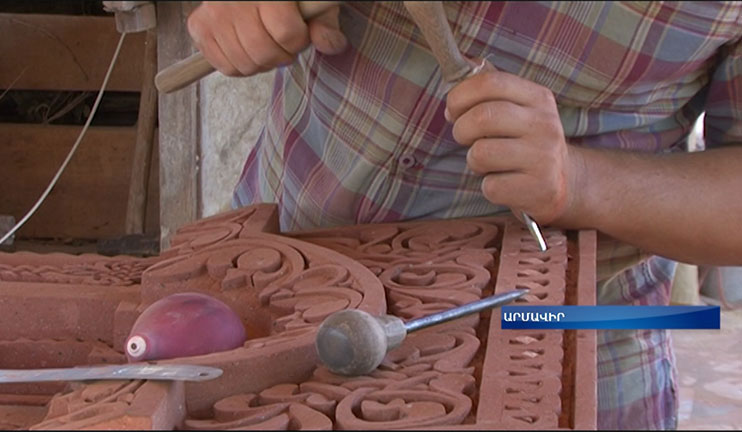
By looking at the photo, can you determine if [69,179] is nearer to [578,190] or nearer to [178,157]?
[178,157]

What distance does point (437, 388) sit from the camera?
1.00 m

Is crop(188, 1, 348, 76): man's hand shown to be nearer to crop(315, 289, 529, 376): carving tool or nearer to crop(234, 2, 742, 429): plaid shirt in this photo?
crop(234, 2, 742, 429): plaid shirt

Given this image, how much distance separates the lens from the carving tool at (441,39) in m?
1.06

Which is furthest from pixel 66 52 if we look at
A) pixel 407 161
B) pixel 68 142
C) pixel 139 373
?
pixel 139 373

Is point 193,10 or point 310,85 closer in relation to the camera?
point 193,10

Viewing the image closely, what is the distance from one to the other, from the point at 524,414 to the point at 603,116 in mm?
606

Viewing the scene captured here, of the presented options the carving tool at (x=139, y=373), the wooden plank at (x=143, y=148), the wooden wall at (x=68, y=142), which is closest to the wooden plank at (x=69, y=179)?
the wooden wall at (x=68, y=142)

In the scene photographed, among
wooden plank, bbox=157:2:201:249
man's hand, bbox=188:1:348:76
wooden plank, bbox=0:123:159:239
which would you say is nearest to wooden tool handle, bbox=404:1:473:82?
man's hand, bbox=188:1:348:76

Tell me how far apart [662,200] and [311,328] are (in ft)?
1.77

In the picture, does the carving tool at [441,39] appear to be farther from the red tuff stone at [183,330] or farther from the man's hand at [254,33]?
the red tuff stone at [183,330]

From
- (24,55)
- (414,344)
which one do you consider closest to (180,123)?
(24,55)

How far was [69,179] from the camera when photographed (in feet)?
12.7

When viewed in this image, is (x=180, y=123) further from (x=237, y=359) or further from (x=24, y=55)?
(x=237, y=359)

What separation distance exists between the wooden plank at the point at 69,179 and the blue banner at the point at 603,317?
2795 millimetres
